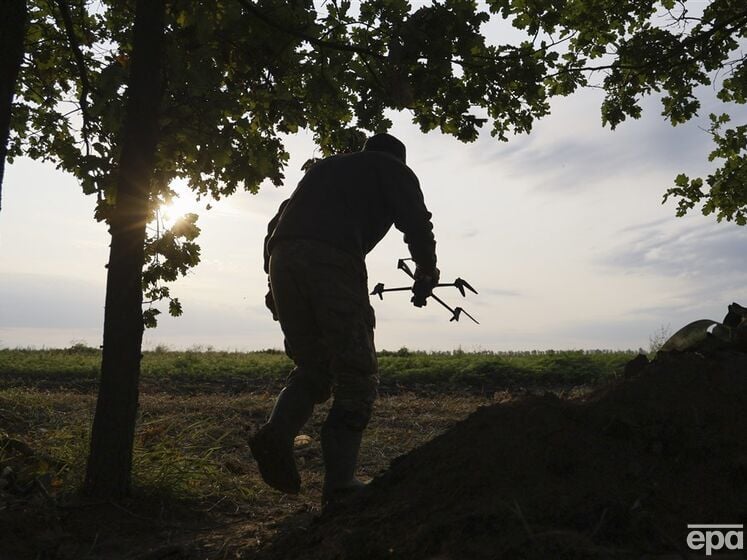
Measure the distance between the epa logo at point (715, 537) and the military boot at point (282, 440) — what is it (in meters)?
2.56

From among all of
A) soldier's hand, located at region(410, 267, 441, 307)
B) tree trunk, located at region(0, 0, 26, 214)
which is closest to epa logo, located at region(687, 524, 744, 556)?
soldier's hand, located at region(410, 267, 441, 307)

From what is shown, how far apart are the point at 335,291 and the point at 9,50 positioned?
2804 mm

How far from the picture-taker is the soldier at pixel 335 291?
441 centimetres

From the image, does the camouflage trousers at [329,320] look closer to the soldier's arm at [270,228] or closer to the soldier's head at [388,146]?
the soldier's arm at [270,228]

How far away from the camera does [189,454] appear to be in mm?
5930

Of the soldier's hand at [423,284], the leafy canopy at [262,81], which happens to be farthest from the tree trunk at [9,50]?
the soldier's hand at [423,284]

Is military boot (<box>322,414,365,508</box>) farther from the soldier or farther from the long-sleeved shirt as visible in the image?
the long-sleeved shirt

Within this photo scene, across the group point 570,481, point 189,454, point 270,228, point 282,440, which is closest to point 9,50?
point 270,228

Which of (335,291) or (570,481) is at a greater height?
(335,291)

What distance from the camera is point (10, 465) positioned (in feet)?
17.0

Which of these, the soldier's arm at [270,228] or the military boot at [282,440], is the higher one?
the soldier's arm at [270,228]

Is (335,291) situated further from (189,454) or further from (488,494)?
(189,454)

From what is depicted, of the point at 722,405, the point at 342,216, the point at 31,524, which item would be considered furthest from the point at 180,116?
the point at 722,405

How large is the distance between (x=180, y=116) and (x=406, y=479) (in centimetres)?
409
